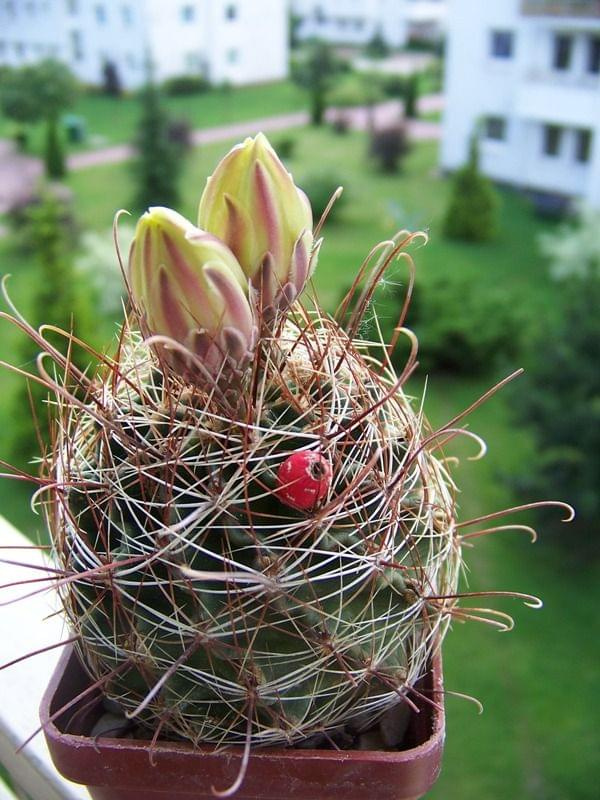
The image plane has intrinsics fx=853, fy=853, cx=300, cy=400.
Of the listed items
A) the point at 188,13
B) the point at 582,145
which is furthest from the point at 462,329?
the point at 582,145

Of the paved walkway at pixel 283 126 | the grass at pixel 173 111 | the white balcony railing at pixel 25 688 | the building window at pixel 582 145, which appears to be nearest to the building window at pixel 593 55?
the building window at pixel 582 145

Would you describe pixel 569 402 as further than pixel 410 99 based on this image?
No

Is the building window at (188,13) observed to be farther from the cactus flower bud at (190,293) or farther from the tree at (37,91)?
the cactus flower bud at (190,293)

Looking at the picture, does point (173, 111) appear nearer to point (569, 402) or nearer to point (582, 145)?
point (582, 145)

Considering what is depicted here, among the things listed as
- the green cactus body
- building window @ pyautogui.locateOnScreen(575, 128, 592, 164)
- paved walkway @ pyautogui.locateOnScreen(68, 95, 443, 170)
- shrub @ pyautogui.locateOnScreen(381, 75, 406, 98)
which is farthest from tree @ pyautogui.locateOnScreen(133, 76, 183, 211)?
the green cactus body

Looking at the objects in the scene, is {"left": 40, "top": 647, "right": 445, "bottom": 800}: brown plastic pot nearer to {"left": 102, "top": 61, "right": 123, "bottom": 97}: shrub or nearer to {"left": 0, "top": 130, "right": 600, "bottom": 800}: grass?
{"left": 0, "top": 130, "right": 600, "bottom": 800}: grass
